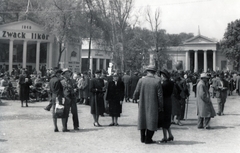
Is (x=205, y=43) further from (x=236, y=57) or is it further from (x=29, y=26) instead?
(x=29, y=26)

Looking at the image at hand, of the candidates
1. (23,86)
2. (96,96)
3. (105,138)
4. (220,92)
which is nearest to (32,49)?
(23,86)

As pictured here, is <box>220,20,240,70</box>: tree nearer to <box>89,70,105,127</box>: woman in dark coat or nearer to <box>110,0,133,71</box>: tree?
<box>110,0,133,71</box>: tree

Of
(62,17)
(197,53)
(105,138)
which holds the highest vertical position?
(62,17)

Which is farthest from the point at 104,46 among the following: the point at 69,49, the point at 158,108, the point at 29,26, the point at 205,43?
the point at 205,43

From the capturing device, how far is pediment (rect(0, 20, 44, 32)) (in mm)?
34625

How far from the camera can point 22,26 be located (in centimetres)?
3550

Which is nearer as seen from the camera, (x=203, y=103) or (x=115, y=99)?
(x=203, y=103)

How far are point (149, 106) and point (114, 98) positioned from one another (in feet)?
10.1

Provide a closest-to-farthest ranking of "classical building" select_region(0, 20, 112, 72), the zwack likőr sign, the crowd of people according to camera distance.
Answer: the crowd of people, the zwack likőr sign, "classical building" select_region(0, 20, 112, 72)

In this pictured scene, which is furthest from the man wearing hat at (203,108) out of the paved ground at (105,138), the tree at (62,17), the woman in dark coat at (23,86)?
the tree at (62,17)

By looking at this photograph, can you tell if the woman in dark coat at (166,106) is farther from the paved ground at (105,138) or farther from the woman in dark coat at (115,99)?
the woman in dark coat at (115,99)

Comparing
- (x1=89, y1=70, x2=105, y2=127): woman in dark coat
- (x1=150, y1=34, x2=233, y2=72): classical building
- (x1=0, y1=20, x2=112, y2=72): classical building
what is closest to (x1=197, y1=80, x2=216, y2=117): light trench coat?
(x1=89, y1=70, x2=105, y2=127): woman in dark coat

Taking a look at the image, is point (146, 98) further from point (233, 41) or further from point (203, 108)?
point (233, 41)

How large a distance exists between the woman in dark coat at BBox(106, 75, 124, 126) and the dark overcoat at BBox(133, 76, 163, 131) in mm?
2808
